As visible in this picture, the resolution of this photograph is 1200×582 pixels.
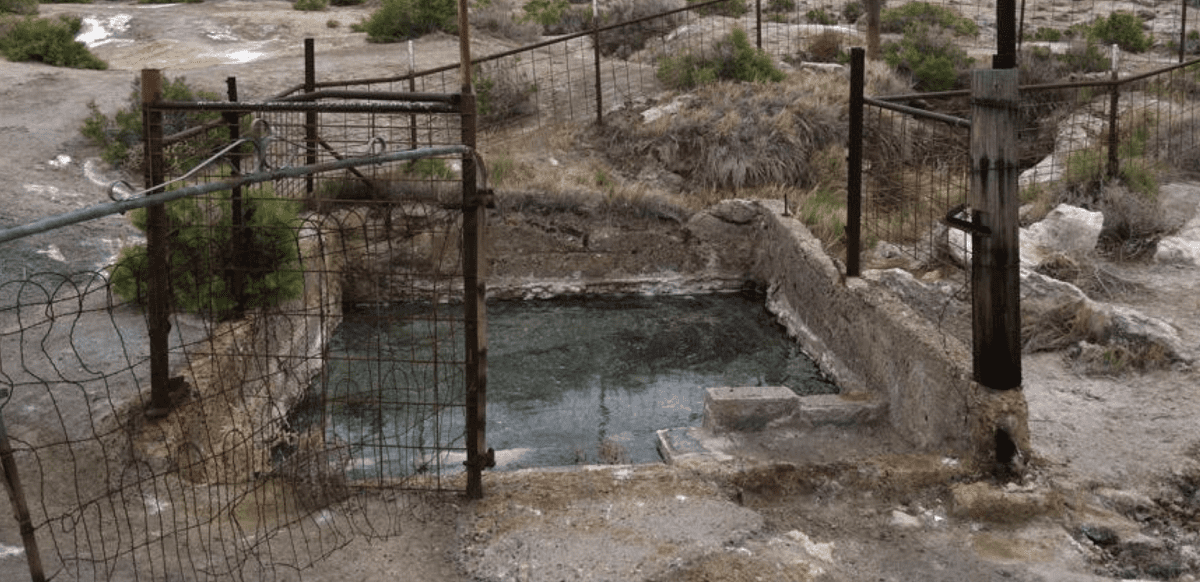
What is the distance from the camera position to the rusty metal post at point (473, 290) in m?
5.75

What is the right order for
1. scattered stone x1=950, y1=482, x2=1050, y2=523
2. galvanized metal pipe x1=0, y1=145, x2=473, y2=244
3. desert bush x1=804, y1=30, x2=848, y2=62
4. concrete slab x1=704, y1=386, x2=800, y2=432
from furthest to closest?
desert bush x1=804, y1=30, x2=848, y2=62
concrete slab x1=704, y1=386, x2=800, y2=432
scattered stone x1=950, y1=482, x2=1050, y2=523
galvanized metal pipe x1=0, y1=145, x2=473, y2=244

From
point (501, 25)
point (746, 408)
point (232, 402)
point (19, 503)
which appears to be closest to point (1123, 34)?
point (501, 25)

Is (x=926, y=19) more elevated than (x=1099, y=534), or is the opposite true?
(x=926, y=19)

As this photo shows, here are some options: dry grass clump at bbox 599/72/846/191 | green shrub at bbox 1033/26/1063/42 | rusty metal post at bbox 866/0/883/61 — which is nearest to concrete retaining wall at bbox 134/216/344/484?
dry grass clump at bbox 599/72/846/191

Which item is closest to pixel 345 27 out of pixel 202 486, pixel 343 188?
pixel 343 188

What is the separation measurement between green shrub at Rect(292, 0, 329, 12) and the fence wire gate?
14.7 metres

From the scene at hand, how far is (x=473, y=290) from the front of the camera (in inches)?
228

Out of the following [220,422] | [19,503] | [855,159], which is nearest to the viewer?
[19,503]

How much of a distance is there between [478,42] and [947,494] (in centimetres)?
1561

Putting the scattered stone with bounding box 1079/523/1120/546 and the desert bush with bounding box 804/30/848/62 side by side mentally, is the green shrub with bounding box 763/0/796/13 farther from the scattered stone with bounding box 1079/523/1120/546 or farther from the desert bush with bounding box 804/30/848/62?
the scattered stone with bounding box 1079/523/1120/546

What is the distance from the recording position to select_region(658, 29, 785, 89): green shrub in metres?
16.6

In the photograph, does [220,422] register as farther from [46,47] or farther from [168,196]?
[46,47]

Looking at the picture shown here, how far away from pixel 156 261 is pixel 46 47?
41.2 ft

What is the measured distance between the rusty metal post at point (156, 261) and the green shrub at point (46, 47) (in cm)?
1213
